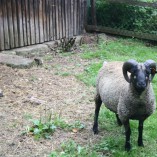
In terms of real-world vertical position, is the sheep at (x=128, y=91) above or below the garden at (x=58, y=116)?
above

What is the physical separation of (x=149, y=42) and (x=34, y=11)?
4239 mm

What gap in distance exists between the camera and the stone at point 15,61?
883 centimetres

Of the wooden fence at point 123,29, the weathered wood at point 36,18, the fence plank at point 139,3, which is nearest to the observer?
the weathered wood at point 36,18

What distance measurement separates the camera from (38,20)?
1124cm

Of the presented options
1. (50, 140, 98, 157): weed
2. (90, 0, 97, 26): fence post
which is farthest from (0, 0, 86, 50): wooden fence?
(50, 140, 98, 157): weed

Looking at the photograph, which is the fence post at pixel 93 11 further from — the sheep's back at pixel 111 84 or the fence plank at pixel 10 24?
the sheep's back at pixel 111 84

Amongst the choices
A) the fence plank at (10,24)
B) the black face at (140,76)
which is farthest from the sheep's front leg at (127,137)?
the fence plank at (10,24)

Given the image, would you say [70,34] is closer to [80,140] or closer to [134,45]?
[134,45]

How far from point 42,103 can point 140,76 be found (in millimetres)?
2917

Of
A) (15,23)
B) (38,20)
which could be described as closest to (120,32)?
(38,20)

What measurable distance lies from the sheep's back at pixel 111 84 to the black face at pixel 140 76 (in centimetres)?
49

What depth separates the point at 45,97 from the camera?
287 inches

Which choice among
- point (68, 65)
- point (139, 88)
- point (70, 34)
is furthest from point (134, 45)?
point (139, 88)

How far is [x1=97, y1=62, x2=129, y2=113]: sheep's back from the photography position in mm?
5270
